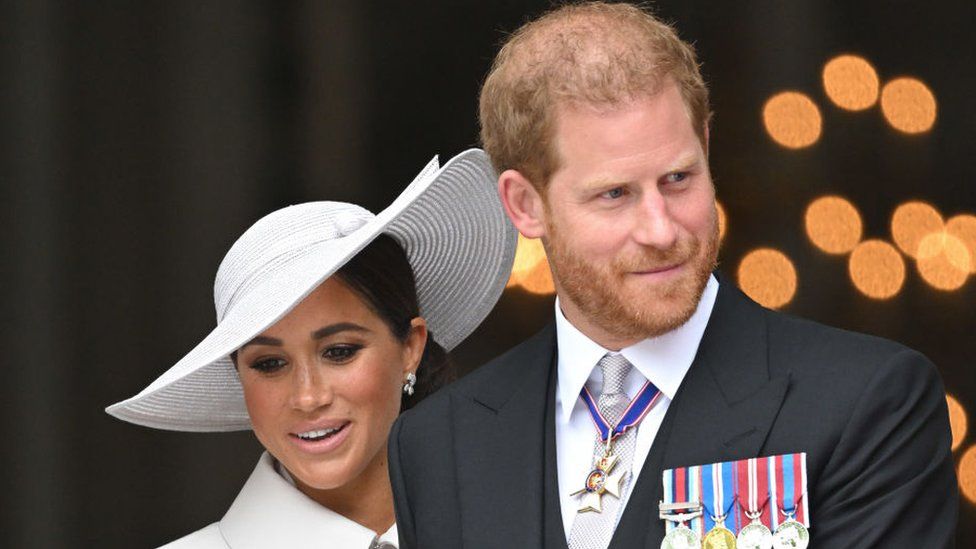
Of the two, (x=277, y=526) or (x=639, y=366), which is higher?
(x=639, y=366)

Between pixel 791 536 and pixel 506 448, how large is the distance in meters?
0.46

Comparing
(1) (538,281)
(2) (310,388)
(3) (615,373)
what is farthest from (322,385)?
(1) (538,281)

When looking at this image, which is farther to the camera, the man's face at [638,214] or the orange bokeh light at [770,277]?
the orange bokeh light at [770,277]

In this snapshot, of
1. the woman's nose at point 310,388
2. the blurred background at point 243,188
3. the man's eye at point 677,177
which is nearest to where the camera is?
the man's eye at point 677,177

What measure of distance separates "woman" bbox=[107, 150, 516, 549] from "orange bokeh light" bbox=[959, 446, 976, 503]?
50.8 inches

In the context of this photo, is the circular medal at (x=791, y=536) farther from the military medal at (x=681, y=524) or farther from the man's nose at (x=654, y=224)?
the man's nose at (x=654, y=224)

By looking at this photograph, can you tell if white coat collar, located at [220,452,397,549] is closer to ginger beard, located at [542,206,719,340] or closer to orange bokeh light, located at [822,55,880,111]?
ginger beard, located at [542,206,719,340]

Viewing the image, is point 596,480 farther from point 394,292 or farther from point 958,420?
point 958,420

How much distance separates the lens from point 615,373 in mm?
2703

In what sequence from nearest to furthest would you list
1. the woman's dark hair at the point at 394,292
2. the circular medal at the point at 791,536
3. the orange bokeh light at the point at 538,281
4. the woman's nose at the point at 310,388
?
the circular medal at the point at 791,536
the woman's nose at the point at 310,388
the woman's dark hair at the point at 394,292
the orange bokeh light at the point at 538,281

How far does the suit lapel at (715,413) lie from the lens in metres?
2.58

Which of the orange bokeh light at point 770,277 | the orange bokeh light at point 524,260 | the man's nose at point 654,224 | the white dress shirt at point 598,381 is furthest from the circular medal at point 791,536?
the orange bokeh light at point 524,260

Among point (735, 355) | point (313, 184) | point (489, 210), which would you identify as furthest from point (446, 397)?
point (313, 184)

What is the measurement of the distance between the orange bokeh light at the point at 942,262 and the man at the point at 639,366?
68.1 inches
